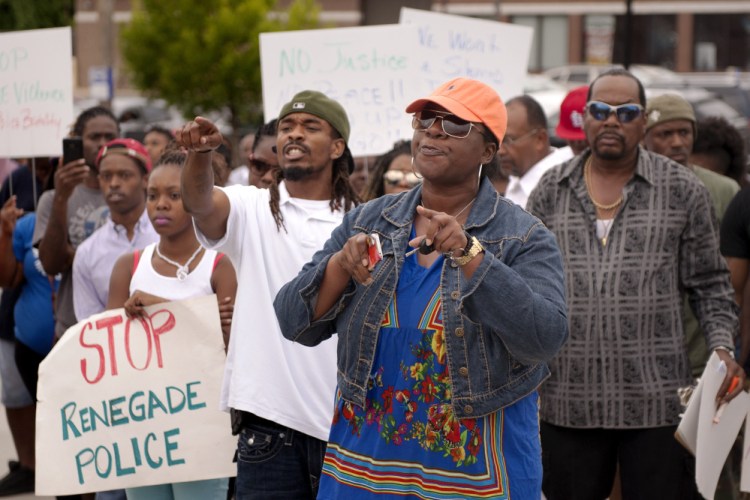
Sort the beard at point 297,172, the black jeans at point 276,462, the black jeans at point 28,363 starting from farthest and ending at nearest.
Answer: the black jeans at point 28,363, the beard at point 297,172, the black jeans at point 276,462

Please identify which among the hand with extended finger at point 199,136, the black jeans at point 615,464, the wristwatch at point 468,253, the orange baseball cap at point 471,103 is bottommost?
the black jeans at point 615,464

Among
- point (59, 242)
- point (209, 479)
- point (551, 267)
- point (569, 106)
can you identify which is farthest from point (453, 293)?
point (569, 106)

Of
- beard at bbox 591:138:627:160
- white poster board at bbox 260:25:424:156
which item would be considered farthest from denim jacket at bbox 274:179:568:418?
white poster board at bbox 260:25:424:156

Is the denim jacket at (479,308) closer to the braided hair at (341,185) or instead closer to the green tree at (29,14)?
the braided hair at (341,185)

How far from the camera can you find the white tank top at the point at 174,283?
5.05 meters

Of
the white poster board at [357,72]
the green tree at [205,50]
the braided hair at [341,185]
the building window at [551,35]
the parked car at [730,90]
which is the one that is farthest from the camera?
the building window at [551,35]

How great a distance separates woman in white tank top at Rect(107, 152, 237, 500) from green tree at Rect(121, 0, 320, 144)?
21782mm

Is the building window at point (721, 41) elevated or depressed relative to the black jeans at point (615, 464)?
elevated

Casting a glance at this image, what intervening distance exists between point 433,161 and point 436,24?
182 inches

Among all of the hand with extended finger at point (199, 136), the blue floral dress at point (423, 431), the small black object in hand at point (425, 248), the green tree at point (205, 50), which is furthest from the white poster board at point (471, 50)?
the green tree at point (205, 50)

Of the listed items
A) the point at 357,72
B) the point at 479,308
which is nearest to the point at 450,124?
the point at 479,308

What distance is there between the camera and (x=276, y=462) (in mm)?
4188

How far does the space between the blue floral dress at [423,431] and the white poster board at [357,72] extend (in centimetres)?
360

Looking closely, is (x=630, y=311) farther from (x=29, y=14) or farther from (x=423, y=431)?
(x=29, y=14)
